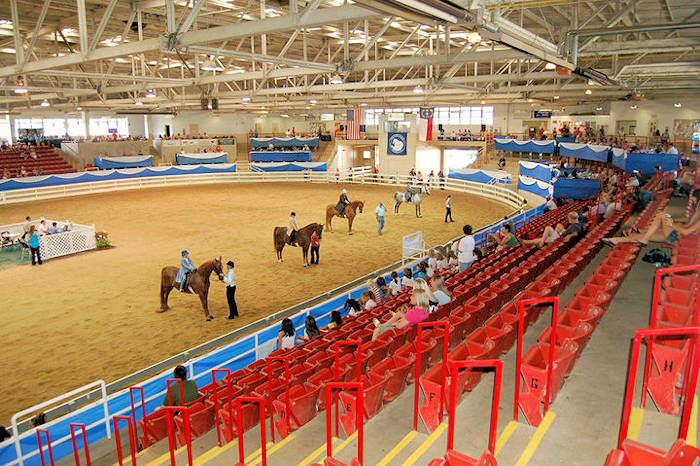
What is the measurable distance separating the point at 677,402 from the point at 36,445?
7.52 metres

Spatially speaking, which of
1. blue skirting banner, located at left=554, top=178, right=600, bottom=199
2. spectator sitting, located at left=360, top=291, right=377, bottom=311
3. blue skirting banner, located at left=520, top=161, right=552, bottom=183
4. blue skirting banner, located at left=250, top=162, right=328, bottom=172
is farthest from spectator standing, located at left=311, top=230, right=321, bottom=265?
blue skirting banner, located at left=250, top=162, right=328, bottom=172

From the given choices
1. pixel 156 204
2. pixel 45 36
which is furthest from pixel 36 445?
pixel 156 204

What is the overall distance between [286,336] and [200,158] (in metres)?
34.9

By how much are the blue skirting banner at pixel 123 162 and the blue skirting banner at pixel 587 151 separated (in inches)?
1171

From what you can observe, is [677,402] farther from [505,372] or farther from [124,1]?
[124,1]

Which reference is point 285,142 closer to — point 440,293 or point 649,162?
point 649,162

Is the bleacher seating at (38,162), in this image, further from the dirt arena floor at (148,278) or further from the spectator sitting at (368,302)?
the spectator sitting at (368,302)

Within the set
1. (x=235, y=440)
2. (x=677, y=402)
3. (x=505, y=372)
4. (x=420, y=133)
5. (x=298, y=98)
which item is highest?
(x=298, y=98)

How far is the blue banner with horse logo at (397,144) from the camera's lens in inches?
1529

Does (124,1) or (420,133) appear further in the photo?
(420,133)

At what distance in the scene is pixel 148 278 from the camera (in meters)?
15.2

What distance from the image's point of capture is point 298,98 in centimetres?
3662

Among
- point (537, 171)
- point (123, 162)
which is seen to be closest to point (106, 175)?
point (123, 162)

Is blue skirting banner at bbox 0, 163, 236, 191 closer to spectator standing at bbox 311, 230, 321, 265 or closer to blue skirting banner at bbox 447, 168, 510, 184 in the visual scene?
blue skirting banner at bbox 447, 168, 510, 184
